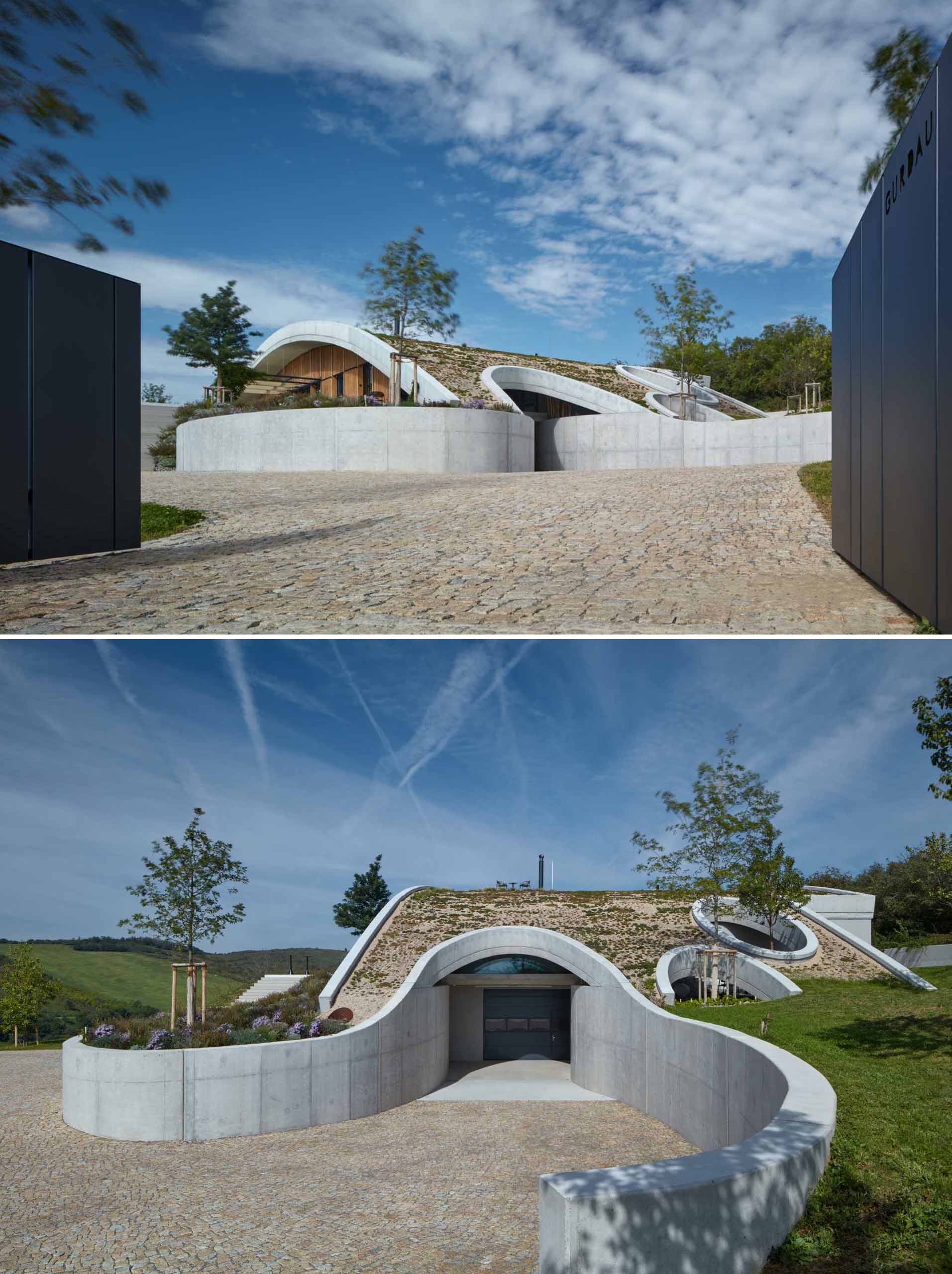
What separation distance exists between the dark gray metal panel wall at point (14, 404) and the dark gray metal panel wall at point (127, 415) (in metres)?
1.64

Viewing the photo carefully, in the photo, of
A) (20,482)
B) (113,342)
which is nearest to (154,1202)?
(20,482)

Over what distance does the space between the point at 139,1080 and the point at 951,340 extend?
11525 millimetres

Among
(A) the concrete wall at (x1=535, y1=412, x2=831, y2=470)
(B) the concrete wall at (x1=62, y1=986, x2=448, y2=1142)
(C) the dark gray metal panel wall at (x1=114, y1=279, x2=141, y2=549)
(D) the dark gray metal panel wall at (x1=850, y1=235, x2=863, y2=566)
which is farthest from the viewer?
(A) the concrete wall at (x1=535, y1=412, x2=831, y2=470)

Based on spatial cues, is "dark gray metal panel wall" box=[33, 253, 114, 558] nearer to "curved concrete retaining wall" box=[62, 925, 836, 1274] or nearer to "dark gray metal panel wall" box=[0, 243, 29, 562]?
"dark gray metal panel wall" box=[0, 243, 29, 562]

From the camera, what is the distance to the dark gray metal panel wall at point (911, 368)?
24.5 ft

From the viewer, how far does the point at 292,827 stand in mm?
29984

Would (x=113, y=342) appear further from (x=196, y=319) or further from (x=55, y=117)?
(x=196, y=319)

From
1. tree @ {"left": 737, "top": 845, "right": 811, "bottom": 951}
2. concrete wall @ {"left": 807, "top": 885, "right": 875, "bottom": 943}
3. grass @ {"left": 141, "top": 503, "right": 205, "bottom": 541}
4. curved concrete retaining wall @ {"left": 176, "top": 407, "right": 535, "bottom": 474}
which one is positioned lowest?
concrete wall @ {"left": 807, "top": 885, "right": 875, "bottom": 943}

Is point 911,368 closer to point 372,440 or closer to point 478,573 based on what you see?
point 478,573

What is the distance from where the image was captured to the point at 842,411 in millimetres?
13656

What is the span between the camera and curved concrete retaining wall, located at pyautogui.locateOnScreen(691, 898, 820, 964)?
56.5 ft

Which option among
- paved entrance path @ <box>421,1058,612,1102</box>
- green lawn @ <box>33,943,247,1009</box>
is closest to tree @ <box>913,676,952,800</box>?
paved entrance path @ <box>421,1058,612,1102</box>

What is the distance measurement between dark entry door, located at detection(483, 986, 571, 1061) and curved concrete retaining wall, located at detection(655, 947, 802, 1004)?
5.90m

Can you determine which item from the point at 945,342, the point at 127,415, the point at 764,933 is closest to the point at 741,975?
the point at 764,933
